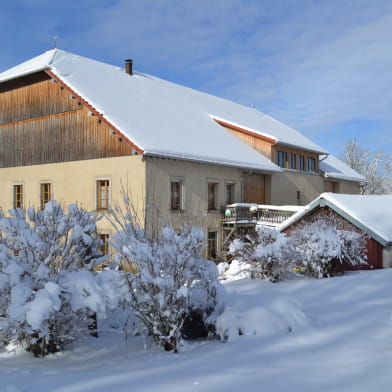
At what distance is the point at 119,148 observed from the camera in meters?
19.4

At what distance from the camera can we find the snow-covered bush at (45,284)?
687 centimetres

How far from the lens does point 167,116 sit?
23.2m

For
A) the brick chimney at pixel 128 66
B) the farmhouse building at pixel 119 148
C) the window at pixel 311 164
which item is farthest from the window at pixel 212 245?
the brick chimney at pixel 128 66

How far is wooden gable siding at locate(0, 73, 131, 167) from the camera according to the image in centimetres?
2011

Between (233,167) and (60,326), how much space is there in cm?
1637

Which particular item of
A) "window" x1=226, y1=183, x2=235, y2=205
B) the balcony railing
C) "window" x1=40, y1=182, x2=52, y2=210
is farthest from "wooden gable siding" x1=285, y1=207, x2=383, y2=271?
"window" x1=40, y1=182, x2=52, y2=210

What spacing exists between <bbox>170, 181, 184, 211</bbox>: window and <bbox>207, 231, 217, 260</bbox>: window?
9.54 feet

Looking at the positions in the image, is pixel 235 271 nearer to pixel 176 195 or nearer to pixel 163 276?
pixel 176 195

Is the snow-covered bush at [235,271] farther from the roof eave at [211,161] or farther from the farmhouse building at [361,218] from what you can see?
the roof eave at [211,161]

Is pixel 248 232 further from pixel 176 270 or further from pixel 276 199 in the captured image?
pixel 176 270

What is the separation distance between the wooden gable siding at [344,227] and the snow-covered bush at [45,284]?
10285 millimetres

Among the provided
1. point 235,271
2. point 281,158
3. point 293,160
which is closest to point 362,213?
point 235,271

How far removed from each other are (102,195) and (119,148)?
249cm

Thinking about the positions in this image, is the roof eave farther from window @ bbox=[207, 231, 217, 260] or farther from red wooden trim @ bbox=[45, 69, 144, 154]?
window @ bbox=[207, 231, 217, 260]
